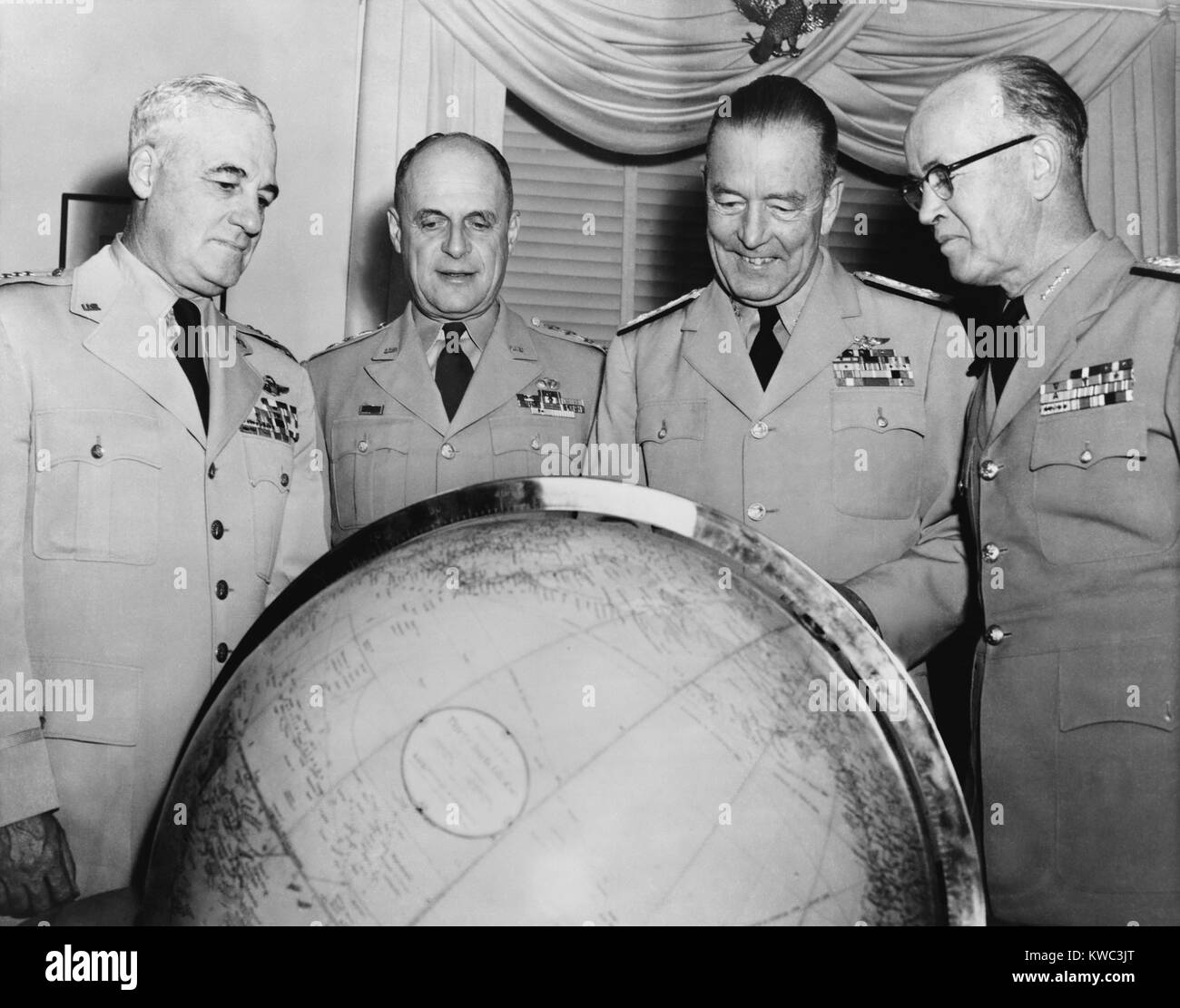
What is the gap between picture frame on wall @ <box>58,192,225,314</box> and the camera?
12.1ft

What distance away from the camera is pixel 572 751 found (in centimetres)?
86

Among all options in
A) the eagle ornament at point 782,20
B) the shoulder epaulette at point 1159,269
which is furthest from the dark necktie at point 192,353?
the eagle ornament at point 782,20

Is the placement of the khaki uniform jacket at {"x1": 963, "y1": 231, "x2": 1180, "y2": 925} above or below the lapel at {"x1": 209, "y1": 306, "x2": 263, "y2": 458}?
below

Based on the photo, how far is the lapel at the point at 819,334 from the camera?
202 centimetres

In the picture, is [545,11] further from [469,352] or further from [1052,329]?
[1052,329]

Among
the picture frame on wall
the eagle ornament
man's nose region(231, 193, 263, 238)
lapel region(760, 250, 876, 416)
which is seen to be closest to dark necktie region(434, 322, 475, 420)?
man's nose region(231, 193, 263, 238)

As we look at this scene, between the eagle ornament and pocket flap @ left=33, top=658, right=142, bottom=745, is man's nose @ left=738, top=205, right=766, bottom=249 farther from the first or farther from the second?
the eagle ornament

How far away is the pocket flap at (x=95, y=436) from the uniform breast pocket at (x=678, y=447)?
0.80 metres

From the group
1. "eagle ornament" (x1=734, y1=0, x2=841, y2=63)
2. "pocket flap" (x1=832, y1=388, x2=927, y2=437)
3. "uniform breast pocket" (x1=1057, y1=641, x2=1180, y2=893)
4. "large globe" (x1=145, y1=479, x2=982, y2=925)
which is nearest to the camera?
"large globe" (x1=145, y1=479, x2=982, y2=925)

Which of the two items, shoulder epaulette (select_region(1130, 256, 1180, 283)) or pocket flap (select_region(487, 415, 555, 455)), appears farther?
pocket flap (select_region(487, 415, 555, 455))

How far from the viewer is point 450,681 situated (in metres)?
0.89

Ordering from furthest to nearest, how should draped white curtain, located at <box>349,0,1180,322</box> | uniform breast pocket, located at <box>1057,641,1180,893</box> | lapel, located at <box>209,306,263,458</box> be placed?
draped white curtain, located at <box>349,0,1180,322</box> → lapel, located at <box>209,306,263,458</box> → uniform breast pocket, located at <box>1057,641,1180,893</box>

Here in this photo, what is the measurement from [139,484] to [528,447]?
79 cm

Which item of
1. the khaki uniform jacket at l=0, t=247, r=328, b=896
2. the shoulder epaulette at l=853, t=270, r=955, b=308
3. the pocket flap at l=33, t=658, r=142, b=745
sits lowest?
the pocket flap at l=33, t=658, r=142, b=745
